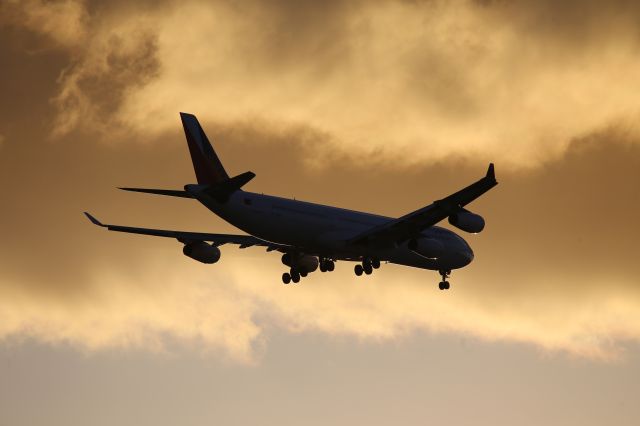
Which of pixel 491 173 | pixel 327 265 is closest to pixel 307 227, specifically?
pixel 327 265

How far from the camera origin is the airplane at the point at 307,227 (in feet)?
181

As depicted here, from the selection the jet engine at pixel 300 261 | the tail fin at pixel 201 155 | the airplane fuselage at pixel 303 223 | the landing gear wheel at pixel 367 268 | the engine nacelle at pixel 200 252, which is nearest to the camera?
the airplane fuselage at pixel 303 223

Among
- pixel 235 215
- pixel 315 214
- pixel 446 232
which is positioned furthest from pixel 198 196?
pixel 446 232

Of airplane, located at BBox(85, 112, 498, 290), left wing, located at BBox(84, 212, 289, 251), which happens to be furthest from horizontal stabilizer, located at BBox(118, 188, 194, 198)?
left wing, located at BBox(84, 212, 289, 251)

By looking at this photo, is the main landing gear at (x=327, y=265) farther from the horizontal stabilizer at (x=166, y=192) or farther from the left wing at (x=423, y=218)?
the horizontal stabilizer at (x=166, y=192)

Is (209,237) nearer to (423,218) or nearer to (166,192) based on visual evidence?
(166,192)

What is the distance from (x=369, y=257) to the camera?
60688mm

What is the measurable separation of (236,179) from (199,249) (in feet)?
34.8

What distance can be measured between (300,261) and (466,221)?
41.6 ft

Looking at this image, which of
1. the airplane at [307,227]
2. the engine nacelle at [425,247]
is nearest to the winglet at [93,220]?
the airplane at [307,227]

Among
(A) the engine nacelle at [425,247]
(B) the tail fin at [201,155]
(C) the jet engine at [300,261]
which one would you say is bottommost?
(A) the engine nacelle at [425,247]

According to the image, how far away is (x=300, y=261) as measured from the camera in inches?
2500

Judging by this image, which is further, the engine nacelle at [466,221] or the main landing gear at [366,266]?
the main landing gear at [366,266]

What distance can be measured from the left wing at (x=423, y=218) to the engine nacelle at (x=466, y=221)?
337mm
